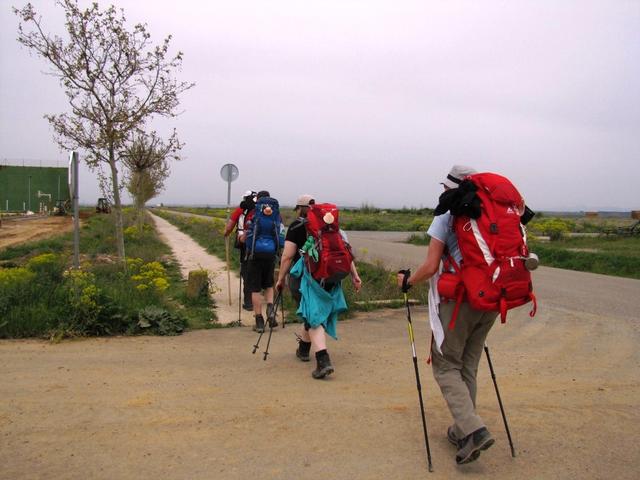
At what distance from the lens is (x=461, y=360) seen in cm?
374

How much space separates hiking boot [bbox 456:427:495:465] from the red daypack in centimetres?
208

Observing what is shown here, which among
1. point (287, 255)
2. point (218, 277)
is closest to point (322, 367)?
point (287, 255)

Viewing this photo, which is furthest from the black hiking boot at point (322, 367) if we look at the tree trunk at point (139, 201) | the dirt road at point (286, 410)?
the tree trunk at point (139, 201)

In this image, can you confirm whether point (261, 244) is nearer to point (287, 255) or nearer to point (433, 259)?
point (287, 255)

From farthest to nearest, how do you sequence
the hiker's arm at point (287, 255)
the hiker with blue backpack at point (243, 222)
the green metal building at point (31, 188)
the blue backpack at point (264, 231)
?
the green metal building at point (31, 188)
the hiker with blue backpack at point (243, 222)
the blue backpack at point (264, 231)
the hiker's arm at point (287, 255)

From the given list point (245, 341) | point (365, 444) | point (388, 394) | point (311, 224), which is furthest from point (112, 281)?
point (365, 444)

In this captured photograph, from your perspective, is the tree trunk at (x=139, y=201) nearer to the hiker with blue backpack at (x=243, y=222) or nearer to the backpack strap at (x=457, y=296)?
the hiker with blue backpack at (x=243, y=222)

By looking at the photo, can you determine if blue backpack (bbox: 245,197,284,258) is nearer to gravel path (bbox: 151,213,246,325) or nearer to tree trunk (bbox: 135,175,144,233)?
gravel path (bbox: 151,213,246,325)

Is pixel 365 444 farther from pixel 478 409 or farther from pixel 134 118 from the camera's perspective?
pixel 134 118

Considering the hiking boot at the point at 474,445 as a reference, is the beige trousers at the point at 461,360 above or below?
above

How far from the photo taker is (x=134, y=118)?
Result: 450 inches

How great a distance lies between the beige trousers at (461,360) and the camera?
138 inches

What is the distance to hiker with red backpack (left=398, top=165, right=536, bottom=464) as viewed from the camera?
10.8ft

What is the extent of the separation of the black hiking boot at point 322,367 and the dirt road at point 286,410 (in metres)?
0.11
